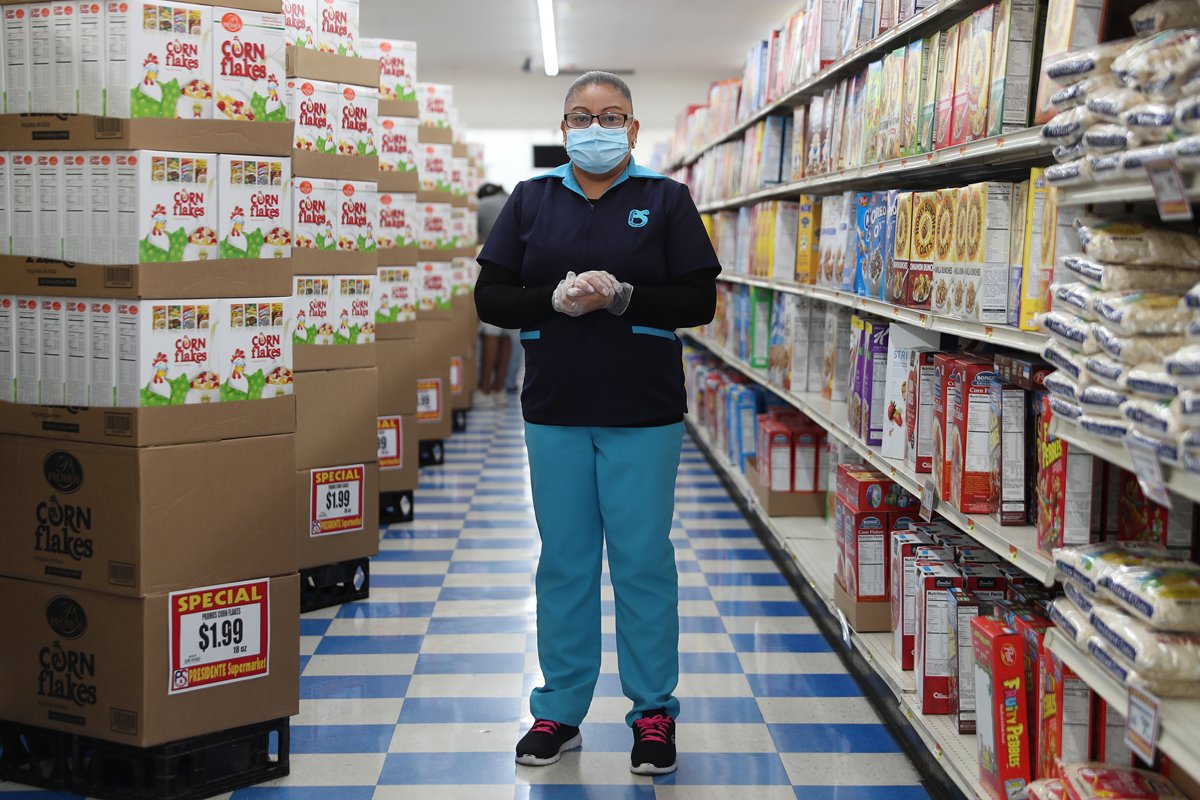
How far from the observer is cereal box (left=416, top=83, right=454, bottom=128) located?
7.45 meters

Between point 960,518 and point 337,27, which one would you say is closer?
point 960,518

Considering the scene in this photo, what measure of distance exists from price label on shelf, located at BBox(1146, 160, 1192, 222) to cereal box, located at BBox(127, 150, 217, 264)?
2.01 m

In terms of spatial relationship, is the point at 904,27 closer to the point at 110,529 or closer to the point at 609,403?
the point at 609,403

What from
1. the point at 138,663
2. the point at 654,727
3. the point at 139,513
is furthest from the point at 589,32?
the point at 138,663

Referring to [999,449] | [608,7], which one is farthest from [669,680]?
[608,7]

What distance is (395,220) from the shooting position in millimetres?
5914

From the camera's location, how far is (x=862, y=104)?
3.96m

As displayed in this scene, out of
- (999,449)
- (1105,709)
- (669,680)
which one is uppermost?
(999,449)

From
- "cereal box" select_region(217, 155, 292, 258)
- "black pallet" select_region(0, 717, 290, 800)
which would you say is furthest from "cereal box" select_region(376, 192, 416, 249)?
"black pallet" select_region(0, 717, 290, 800)

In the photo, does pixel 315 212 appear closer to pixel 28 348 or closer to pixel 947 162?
pixel 28 348

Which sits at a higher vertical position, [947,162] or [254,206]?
[947,162]

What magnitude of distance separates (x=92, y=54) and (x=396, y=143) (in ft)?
10.5

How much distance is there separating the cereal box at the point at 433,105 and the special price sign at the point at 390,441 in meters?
2.41

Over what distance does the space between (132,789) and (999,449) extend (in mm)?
2104
